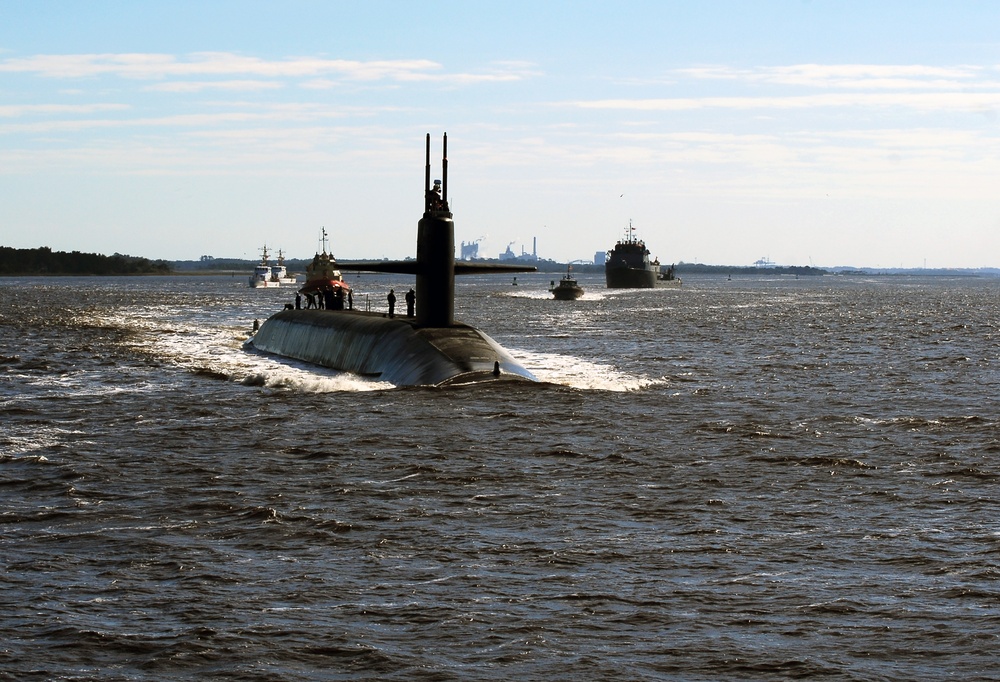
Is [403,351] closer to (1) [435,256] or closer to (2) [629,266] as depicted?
(1) [435,256]

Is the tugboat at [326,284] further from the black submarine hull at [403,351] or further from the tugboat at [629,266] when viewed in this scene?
the tugboat at [629,266]

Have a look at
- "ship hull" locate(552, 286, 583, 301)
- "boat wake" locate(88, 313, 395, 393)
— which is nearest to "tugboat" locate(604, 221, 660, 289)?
"ship hull" locate(552, 286, 583, 301)

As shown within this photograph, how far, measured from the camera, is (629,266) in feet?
577

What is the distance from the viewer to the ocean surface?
36.1 ft

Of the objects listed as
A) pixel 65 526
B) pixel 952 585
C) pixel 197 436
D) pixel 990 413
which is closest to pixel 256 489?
pixel 65 526

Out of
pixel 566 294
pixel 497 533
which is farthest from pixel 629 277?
pixel 497 533

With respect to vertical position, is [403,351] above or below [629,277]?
below

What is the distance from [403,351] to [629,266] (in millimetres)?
144739

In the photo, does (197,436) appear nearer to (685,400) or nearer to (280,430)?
(280,430)

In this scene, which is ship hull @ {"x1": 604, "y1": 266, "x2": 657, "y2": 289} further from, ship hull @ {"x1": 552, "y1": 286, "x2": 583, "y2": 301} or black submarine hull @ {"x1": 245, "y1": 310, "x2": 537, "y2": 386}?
black submarine hull @ {"x1": 245, "y1": 310, "x2": 537, "y2": 386}

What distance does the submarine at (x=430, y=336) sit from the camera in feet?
101

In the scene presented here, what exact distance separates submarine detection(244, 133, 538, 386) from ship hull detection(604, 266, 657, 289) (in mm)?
138614

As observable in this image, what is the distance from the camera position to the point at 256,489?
17875 millimetres

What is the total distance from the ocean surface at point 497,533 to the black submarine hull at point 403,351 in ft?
3.67
